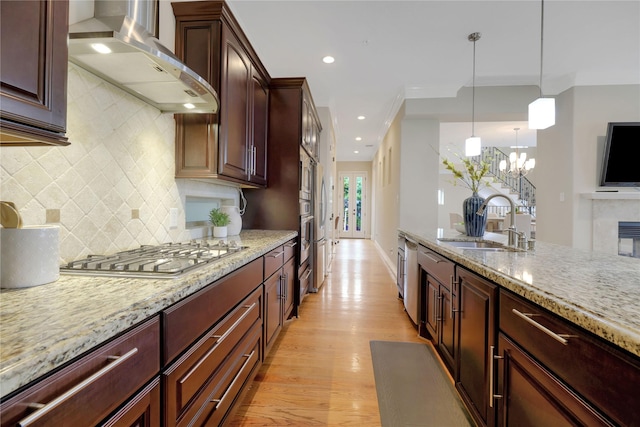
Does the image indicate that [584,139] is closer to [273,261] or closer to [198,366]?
[273,261]

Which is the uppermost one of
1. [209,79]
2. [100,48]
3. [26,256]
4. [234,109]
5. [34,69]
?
[209,79]

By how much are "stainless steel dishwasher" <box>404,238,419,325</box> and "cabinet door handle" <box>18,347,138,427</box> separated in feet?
7.73

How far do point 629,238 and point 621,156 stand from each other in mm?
1125

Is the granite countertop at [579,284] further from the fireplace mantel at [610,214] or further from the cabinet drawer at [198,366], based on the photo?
the fireplace mantel at [610,214]

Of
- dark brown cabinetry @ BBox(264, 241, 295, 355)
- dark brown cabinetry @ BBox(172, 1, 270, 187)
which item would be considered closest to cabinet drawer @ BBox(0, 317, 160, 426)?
dark brown cabinetry @ BBox(264, 241, 295, 355)

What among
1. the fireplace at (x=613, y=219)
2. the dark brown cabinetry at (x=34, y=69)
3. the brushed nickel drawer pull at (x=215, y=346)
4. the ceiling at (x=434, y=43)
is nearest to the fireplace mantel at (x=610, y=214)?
the fireplace at (x=613, y=219)

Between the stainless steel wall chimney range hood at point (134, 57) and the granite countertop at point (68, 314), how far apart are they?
847 millimetres

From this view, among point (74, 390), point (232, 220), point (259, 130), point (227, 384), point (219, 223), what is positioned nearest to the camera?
point (74, 390)

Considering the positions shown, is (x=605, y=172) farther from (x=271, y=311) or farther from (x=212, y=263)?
(x=212, y=263)

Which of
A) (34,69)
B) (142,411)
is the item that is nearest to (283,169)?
(34,69)

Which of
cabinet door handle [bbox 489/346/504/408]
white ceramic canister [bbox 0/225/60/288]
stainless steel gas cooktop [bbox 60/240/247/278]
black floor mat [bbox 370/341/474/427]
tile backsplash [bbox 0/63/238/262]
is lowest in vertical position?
black floor mat [bbox 370/341/474/427]

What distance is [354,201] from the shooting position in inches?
429

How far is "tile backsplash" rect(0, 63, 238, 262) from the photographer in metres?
1.10

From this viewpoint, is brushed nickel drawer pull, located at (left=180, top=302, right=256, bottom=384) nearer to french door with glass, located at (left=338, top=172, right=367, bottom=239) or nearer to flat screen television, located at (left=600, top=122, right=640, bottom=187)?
flat screen television, located at (left=600, top=122, right=640, bottom=187)
